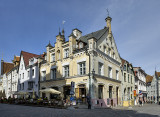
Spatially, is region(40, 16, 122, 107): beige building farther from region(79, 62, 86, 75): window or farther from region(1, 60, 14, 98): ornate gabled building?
region(1, 60, 14, 98): ornate gabled building

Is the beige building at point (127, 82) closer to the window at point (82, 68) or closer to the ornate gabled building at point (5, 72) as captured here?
the window at point (82, 68)

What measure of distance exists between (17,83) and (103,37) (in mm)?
26838

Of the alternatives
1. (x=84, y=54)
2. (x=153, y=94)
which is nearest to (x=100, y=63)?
(x=84, y=54)

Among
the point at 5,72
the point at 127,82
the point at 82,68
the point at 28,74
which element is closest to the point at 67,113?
the point at 82,68

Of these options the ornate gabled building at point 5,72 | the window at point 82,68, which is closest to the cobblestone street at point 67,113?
the window at point 82,68

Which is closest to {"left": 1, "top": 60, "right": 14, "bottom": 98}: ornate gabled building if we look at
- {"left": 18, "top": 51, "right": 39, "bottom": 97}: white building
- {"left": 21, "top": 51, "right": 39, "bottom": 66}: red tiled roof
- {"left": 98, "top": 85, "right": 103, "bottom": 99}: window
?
{"left": 18, "top": 51, "right": 39, "bottom": 97}: white building

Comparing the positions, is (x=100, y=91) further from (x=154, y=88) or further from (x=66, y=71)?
(x=154, y=88)

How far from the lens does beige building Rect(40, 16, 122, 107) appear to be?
22906 millimetres

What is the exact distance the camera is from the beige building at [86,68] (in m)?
22.9

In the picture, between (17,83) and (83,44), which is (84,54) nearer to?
(83,44)

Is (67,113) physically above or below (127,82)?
below

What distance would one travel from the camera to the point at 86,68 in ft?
75.6

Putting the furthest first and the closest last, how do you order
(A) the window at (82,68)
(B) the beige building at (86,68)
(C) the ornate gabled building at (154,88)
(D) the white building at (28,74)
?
(C) the ornate gabled building at (154,88) < (D) the white building at (28,74) < (A) the window at (82,68) < (B) the beige building at (86,68)

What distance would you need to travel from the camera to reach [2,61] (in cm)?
6066
